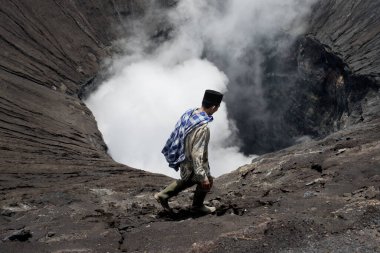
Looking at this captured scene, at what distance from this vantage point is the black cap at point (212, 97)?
6059mm

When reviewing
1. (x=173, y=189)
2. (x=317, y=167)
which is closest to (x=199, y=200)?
(x=173, y=189)

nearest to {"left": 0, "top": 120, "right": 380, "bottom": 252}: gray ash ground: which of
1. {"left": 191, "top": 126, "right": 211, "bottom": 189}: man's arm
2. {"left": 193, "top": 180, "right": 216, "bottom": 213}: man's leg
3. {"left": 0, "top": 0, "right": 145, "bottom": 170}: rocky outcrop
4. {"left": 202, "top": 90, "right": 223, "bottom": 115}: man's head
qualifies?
{"left": 193, "top": 180, "right": 216, "bottom": 213}: man's leg

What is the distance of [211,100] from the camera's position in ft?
20.0

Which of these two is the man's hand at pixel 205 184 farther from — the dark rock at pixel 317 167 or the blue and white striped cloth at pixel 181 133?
the dark rock at pixel 317 167

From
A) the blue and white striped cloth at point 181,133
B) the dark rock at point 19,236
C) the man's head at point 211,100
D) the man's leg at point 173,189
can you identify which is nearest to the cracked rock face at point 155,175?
the dark rock at point 19,236

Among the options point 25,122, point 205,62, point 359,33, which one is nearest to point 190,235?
point 25,122

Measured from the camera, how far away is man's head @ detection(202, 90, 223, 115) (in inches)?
239

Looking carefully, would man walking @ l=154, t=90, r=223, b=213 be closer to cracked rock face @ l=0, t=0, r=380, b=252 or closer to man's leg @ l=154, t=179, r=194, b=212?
man's leg @ l=154, t=179, r=194, b=212

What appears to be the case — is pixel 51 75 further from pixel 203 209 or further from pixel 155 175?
pixel 203 209

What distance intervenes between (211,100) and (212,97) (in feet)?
0.14

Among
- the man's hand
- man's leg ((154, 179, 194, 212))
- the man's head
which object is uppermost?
the man's head

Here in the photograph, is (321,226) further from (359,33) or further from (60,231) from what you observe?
(359,33)

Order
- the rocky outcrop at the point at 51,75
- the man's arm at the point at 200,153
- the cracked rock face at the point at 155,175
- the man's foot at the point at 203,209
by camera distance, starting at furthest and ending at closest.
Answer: the rocky outcrop at the point at 51,75
the man's foot at the point at 203,209
the man's arm at the point at 200,153
the cracked rock face at the point at 155,175

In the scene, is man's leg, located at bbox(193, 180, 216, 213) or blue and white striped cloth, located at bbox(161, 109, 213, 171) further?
man's leg, located at bbox(193, 180, 216, 213)
